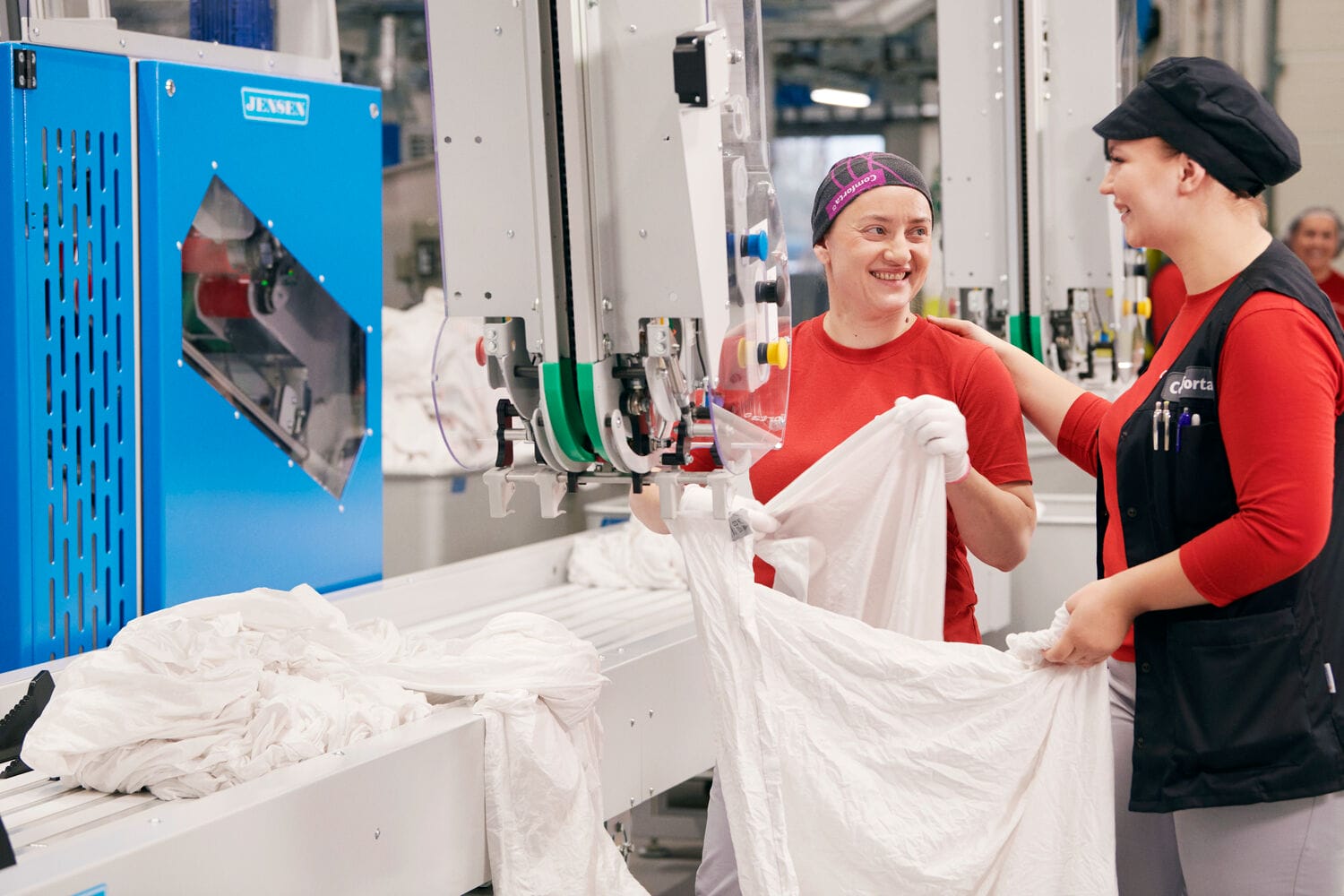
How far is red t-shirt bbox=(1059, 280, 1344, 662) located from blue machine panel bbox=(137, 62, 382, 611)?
187 cm

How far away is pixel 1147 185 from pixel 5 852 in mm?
1684

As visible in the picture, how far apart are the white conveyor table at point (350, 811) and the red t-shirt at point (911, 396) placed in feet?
1.61

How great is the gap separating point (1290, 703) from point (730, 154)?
1.06m

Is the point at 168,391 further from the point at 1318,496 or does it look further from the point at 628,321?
the point at 1318,496

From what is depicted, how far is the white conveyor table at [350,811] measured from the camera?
1578 millimetres

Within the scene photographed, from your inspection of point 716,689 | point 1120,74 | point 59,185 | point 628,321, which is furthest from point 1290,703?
point 1120,74

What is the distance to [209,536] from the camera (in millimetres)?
2760

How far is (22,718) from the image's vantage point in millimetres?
2074

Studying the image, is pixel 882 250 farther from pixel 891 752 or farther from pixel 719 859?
pixel 719 859

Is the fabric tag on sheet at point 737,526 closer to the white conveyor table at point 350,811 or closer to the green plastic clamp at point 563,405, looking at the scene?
the green plastic clamp at point 563,405

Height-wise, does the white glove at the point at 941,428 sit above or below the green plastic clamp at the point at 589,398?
below

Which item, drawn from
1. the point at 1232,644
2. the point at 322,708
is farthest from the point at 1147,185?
the point at 322,708

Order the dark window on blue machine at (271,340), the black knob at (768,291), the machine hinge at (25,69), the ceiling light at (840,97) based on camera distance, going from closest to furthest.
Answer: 1. the black knob at (768,291)
2. the machine hinge at (25,69)
3. the dark window on blue machine at (271,340)
4. the ceiling light at (840,97)

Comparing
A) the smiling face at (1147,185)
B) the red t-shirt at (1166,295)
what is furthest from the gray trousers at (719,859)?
the red t-shirt at (1166,295)
